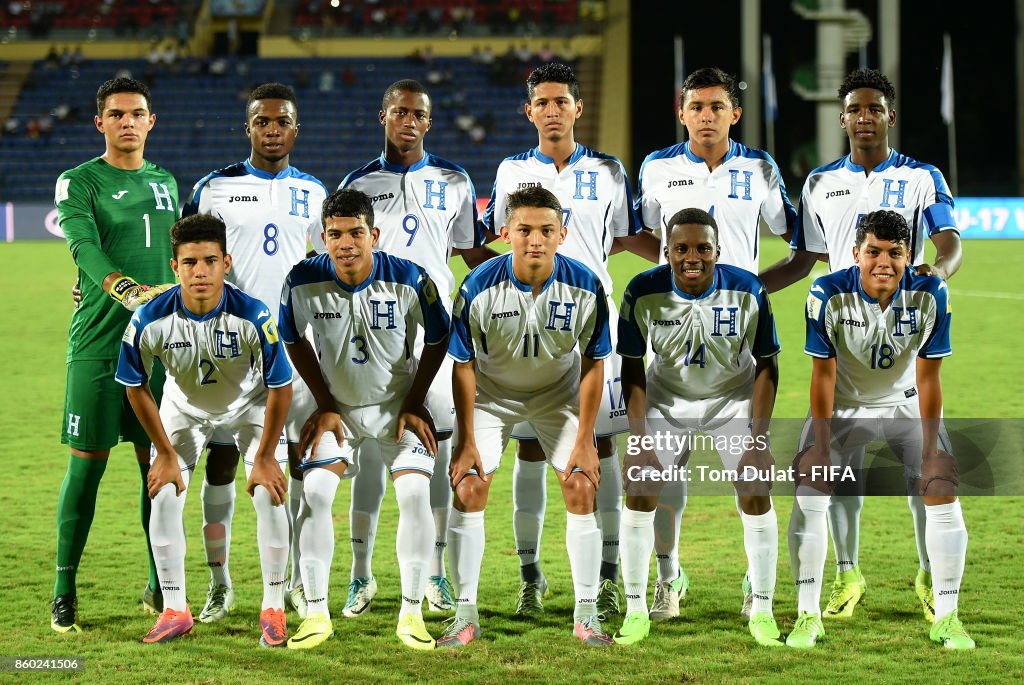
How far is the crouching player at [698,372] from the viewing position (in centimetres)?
468

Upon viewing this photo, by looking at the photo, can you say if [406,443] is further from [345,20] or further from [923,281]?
[345,20]

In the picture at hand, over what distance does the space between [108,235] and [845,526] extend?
131 inches

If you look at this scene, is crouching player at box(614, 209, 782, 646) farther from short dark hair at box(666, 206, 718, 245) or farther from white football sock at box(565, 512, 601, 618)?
white football sock at box(565, 512, 601, 618)

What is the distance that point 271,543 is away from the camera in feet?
15.3

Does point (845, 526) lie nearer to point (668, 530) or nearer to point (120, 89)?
point (668, 530)

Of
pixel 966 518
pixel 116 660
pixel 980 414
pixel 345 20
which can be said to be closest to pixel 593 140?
pixel 345 20

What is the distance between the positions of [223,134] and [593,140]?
1006 cm

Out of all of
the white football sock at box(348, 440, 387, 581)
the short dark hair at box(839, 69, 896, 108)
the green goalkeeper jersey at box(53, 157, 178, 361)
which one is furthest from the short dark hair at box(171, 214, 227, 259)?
the short dark hair at box(839, 69, 896, 108)

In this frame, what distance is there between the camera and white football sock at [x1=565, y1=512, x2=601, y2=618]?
4.65m

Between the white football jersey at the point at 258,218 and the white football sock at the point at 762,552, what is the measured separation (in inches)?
85.2

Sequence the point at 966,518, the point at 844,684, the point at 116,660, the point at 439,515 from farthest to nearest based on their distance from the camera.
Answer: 1. the point at 966,518
2. the point at 439,515
3. the point at 116,660
4. the point at 844,684

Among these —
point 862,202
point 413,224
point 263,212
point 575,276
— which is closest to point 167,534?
point 263,212

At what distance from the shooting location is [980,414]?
9383mm

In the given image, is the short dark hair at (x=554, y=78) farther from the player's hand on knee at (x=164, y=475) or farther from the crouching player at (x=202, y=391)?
the player's hand on knee at (x=164, y=475)
